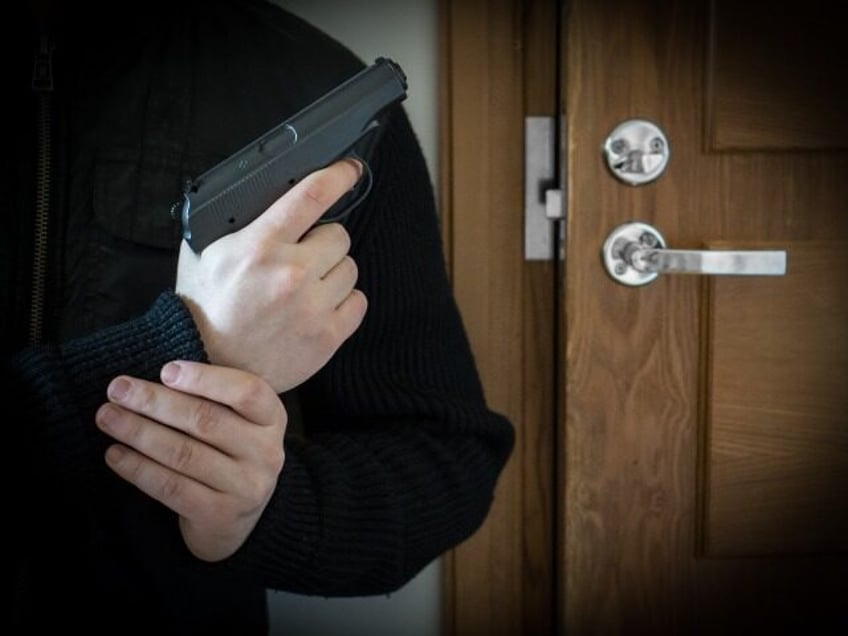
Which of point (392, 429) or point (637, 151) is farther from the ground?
point (637, 151)

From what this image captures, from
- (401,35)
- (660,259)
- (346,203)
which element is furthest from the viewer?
(401,35)

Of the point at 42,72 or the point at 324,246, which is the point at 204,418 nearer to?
the point at 324,246

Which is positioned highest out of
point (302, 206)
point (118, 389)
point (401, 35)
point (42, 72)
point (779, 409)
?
point (401, 35)

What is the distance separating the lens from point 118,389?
42 centimetres

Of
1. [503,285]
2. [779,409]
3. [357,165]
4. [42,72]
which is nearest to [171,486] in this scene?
[357,165]

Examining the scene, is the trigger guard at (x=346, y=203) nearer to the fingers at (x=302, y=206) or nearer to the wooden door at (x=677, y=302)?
the fingers at (x=302, y=206)

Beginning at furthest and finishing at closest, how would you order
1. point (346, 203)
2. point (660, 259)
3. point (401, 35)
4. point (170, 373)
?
point (401, 35) < point (660, 259) < point (346, 203) < point (170, 373)

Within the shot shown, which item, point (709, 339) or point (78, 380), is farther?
point (709, 339)

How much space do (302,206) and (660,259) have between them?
1.59 ft

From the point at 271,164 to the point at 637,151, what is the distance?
19.0 inches

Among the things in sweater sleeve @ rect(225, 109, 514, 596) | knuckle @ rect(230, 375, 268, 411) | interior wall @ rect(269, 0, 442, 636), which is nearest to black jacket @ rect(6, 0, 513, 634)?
sweater sleeve @ rect(225, 109, 514, 596)

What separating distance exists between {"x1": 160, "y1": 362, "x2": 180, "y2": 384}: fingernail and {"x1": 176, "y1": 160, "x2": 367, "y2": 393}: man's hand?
1.0 inches

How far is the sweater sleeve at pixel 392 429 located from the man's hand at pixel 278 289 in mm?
113

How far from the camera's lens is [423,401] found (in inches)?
23.3
